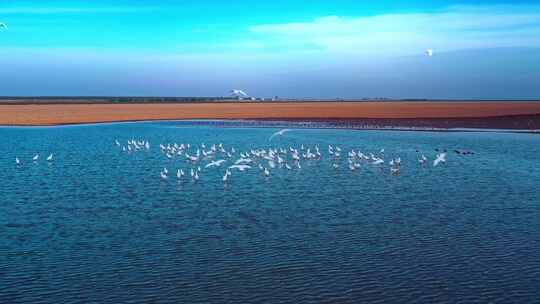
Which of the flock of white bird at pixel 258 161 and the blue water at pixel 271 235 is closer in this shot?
the blue water at pixel 271 235

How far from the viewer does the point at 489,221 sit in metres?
13.3

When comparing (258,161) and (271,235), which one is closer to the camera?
(271,235)

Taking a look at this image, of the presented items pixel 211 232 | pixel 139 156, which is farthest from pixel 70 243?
pixel 139 156

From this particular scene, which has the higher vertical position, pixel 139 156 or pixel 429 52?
pixel 429 52

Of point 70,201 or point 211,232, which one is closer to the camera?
point 211,232

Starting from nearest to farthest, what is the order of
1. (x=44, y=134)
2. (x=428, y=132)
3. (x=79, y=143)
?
1. (x=79, y=143)
2. (x=44, y=134)
3. (x=428, y=132)

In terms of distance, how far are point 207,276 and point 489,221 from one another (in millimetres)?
6371

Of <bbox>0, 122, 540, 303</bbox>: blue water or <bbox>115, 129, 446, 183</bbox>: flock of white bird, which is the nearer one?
<bbox>0, 122, 540, 303</bbox>: blue water

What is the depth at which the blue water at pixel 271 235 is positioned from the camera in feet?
29.1

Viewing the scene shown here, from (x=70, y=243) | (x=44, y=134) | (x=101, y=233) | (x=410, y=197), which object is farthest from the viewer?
(x=44, y=134)

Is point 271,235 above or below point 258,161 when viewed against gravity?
below

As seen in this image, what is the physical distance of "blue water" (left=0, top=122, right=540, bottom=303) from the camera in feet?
29.1

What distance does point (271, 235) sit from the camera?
11.9 m

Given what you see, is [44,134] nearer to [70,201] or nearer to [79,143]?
[79,143]
